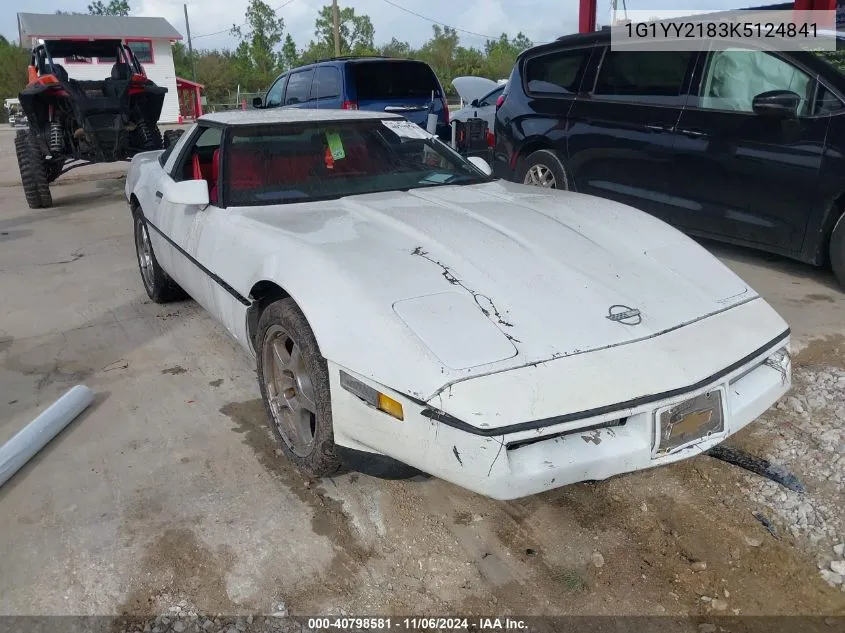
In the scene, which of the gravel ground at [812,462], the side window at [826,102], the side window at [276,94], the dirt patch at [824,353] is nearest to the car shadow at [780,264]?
the dirt patch at [824,353]

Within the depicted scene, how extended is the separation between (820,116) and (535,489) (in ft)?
12.6

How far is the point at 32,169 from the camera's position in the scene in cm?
888

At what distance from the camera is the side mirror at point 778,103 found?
459 centimetres

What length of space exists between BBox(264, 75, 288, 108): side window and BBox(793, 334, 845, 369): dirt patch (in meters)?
9.19

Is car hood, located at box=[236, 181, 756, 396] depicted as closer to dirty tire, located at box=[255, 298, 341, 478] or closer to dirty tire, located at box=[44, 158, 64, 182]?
dirty tire, located at box=[255, 298, 341, 478]

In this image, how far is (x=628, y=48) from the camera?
5.76 m

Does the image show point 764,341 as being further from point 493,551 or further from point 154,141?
point 154,141

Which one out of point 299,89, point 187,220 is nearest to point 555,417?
point 187,220

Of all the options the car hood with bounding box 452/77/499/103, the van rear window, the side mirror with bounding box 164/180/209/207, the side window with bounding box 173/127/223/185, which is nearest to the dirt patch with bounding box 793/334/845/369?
the side mirror with bounding box 164/180/209/207

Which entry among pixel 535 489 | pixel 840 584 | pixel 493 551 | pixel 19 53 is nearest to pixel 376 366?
pixel 535 489

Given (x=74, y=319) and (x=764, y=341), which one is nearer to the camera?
(x=764, y=341)

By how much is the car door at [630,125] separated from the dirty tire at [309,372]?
381 cm

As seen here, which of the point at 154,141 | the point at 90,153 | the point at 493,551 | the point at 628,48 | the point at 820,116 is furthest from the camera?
the point at 154,141

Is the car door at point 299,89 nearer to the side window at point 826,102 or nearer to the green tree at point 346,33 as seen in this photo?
the side window at point 826,102
